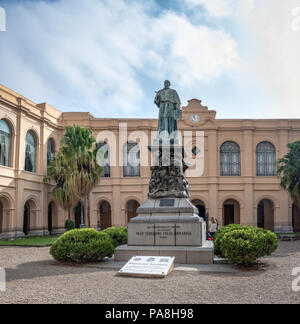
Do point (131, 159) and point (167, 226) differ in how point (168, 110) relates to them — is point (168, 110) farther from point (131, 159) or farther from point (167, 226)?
point (131, 159)

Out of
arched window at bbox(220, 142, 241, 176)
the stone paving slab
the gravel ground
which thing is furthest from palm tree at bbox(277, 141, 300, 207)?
the stone paving slab

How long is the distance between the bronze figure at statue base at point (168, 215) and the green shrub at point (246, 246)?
0.63m

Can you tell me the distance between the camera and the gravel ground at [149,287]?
612 cm

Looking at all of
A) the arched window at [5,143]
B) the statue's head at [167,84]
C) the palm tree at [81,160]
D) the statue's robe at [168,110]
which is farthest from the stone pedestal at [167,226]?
the arched window at [5,143]

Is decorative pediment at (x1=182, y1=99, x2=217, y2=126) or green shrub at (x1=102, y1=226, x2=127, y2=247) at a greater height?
decorative pediment at (x1=182, y1=99, x2=217, y2=126)

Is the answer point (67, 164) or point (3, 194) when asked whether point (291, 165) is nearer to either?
point (67, 164)

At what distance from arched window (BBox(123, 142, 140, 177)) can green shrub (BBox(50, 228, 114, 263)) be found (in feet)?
66.9

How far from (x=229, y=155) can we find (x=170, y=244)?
2215 cm

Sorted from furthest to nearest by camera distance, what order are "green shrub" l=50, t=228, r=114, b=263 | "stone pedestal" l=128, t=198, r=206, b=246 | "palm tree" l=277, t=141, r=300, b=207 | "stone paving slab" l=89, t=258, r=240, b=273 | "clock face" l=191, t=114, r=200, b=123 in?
1. "clock face" l=191, t=114, r=200, b=123
2. "palm tree" l=277, t=141, r=300, b=207
3. "stone pedestal" l=128, t=198, r=206, b=246
4. "green shrub" l=50, t=228, r=114, b=263
5. "stone paving slab" l=89, t=258, r=240, b=273

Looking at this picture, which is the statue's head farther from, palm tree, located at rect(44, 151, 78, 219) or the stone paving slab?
palm tree, located at rect(44, 151, 78, 219)

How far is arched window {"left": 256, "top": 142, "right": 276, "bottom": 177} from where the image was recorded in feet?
103

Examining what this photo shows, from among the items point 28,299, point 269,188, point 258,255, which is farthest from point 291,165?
point 28,299

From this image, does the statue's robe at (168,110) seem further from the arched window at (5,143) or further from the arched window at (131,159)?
the arched window at (131,159)

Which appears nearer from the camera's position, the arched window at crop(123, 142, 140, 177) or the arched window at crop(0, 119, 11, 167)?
the arched window at crop(0, 119, 11, 167)
